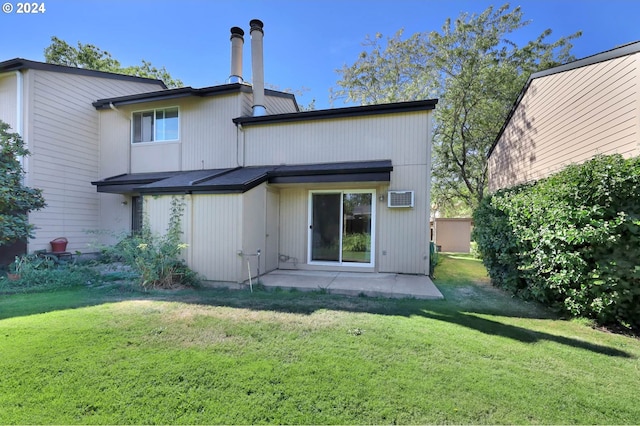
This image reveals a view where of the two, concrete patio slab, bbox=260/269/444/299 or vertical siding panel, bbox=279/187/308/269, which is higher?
vertical siding panel, bbox=279/187/308/269

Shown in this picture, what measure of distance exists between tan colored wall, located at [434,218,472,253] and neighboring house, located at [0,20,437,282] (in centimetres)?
801

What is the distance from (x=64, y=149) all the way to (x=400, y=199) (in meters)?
10.4

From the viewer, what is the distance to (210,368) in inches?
101

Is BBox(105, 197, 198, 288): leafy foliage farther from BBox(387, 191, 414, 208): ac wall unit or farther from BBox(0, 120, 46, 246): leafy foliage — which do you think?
BBox(387, 191, 414, 208): ac wall unit

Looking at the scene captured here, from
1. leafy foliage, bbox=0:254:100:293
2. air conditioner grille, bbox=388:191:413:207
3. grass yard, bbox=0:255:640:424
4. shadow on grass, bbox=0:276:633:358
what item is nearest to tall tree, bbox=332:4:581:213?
air conditioner grille, bbox=388:191:413:207

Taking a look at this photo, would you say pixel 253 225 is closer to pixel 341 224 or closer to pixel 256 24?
pixel 341 224

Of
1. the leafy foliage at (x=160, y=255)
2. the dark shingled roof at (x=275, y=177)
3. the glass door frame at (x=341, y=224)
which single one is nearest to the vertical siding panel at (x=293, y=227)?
the glass door frame at (x=341, y=224)

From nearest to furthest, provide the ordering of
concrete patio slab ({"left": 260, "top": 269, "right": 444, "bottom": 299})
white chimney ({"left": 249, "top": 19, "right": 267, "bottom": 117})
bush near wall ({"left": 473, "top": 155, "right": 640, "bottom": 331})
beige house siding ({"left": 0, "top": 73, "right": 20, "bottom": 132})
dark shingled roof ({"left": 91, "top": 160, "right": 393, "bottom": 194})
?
bush near wall ({"left": 473, "top": 155, "right": 640, "bottom": 331}) → concrete patio slab ({"left": 260, "top": 269, "right": 444, "bottom": 299}) → dark shingled roof ({"left": 91, "top": 160, "right": 393, "bottom": 194}) → beige house siding ({"left": 0, "top": 73, "right": 20, "bottom": 132}) → white chimney ({"left": 249, "top": 19, "right": 267, "bottom": 117})

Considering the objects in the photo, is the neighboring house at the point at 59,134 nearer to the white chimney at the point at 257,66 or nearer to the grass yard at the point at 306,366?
the white chimney at the point at 257,66

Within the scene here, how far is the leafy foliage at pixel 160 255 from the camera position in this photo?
18.2ft

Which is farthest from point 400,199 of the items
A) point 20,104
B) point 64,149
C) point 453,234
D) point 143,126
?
point 20,104

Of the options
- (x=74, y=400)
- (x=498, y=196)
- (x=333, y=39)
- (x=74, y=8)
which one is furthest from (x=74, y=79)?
(x=498, y=196)

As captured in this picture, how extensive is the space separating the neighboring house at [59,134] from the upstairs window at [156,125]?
5.06ft

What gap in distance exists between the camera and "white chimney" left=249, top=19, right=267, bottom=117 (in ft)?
28.1
